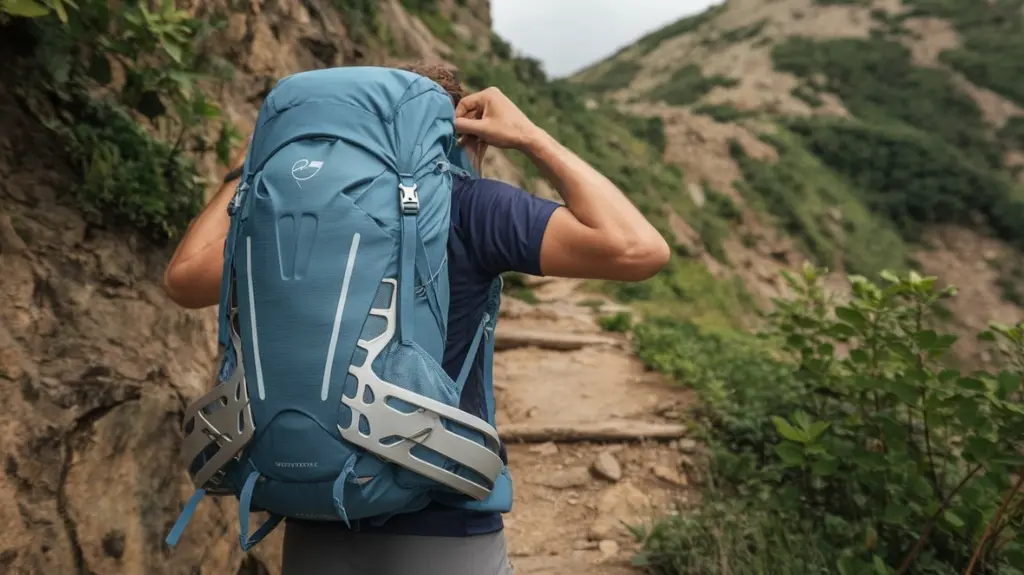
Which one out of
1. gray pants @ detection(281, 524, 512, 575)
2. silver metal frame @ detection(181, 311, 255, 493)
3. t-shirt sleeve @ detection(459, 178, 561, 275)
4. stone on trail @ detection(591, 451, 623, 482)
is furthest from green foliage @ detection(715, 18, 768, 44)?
silver metal frame @ detection(181, 311, 255, 493)

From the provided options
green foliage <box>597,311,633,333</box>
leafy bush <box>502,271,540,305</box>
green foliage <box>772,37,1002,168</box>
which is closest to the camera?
green foliage <box>597,311,633,333</box>

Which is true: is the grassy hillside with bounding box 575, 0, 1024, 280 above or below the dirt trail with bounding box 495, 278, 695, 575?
below

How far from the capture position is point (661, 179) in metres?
15.8

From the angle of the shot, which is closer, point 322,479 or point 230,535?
point 322,479

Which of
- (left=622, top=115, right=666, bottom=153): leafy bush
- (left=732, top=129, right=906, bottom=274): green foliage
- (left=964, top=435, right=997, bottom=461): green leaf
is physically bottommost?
(left=732, top=129, right=906, bottom=274): green foliage

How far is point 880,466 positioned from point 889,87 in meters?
32.4

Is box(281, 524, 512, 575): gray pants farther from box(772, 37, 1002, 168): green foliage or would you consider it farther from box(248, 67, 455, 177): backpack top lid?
box(772, 37, 1002, 168): green foliage

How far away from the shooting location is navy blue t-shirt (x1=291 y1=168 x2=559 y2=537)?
59.3 inches

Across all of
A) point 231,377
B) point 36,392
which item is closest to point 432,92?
point 231,377

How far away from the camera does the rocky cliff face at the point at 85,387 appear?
85.4 inches

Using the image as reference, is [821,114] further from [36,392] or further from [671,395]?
[36,392]

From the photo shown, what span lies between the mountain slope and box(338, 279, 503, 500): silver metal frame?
44.0 feet

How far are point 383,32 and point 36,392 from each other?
874cm

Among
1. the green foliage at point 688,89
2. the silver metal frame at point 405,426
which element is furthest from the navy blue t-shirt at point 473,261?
the green foliage at point 688,89
